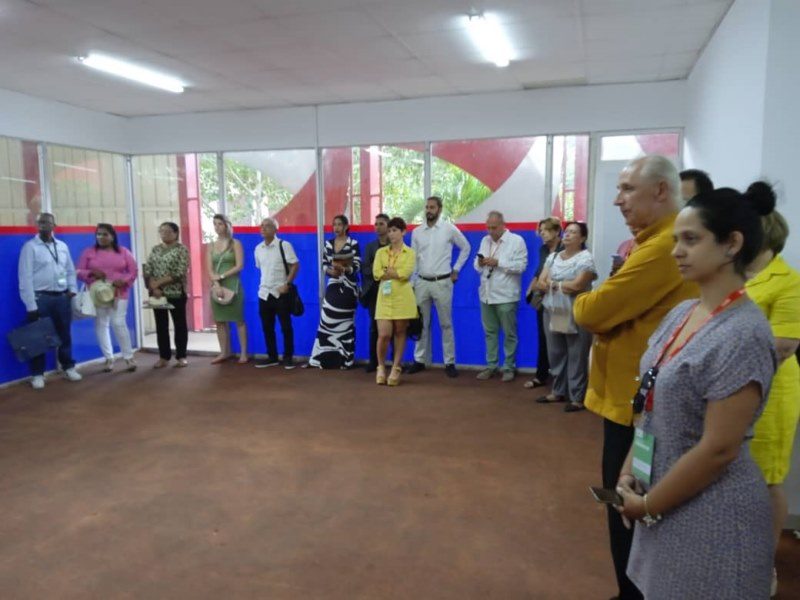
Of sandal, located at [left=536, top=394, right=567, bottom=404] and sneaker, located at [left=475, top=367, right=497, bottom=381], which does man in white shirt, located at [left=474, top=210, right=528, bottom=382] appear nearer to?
sneaker, located at [left=475, top=367, right=497, bottom=381]

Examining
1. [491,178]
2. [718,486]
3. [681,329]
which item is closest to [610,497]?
[718,486]

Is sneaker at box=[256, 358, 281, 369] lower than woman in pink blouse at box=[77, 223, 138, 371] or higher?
lower

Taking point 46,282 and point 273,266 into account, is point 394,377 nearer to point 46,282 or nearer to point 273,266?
point 273,266

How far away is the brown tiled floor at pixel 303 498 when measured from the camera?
8.03 feet

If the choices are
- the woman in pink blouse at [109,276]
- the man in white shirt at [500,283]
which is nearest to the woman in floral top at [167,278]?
the woman in pink blouse at [109,276]

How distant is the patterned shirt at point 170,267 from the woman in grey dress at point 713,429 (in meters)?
5.78

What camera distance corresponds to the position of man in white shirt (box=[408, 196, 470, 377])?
227 inches

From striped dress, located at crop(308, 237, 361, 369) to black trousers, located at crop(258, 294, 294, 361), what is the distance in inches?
12.4

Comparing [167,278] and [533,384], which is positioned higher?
[167,278]

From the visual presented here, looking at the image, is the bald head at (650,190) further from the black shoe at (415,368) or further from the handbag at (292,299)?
the handbag at (292,299)

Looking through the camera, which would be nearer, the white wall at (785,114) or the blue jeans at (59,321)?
the white wall at (785,114)

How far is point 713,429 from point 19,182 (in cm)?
658

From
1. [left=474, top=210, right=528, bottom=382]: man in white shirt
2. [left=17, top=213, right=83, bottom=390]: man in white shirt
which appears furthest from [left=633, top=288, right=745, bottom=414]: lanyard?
[left=17, top=213, right=83, bottom=390]: man in white shirt

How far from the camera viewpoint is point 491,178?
611 centimetres
